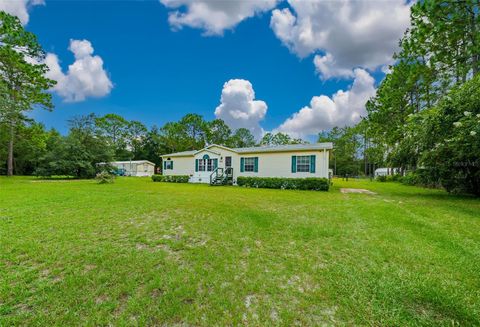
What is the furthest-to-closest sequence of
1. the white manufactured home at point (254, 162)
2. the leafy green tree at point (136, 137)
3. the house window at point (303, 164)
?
the leafy green tree at point (136, 137)
the house window at point (303, 164)
the white manufactured home at point (254, 162)

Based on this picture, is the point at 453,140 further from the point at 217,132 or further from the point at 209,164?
the point at 217,132

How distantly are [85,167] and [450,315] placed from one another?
90.2ft

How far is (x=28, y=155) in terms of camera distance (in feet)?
94.1

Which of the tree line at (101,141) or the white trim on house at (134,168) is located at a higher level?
the tree line at (101,141)

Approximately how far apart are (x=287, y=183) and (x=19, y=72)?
22.8 metres

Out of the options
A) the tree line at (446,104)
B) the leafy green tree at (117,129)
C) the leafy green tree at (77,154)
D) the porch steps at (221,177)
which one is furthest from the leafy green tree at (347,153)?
the leafy green tree at (117,129)

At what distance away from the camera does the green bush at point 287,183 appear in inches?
510

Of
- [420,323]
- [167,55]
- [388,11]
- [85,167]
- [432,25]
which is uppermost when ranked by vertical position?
[167,55]

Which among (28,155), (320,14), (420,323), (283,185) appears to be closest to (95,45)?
(320,14)

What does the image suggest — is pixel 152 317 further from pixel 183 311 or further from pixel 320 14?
pixel 320 14

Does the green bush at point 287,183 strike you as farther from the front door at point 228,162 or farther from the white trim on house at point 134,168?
the white trim on house at point 134,168

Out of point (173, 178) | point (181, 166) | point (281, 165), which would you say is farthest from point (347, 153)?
point (173, 178)

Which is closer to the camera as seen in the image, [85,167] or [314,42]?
[314,42]

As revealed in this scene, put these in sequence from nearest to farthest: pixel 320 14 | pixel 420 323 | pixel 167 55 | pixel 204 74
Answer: pixel 420 323, pixel 320 14, pixel 167 55, pixel 204 74
